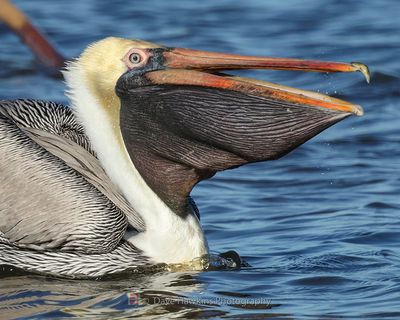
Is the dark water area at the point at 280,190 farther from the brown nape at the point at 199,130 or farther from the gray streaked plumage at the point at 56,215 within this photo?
the brown nape at the point at 199,130

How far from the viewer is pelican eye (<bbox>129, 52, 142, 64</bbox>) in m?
7.54

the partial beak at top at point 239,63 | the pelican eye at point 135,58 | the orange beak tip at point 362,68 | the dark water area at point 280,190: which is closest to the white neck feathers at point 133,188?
the dark water area at point 280,190

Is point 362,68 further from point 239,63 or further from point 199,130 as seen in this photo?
point 199,130

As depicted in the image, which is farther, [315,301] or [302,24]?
[302,24]

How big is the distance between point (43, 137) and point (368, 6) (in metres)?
8.74

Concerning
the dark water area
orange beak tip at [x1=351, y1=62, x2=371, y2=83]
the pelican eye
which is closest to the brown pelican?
the pelican eye

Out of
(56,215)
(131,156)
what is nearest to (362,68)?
(131,156)

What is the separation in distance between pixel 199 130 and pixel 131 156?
65 centimetres

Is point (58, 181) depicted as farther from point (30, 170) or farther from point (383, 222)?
point (383, 222)

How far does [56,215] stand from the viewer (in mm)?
7414

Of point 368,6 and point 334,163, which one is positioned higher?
point 368,6

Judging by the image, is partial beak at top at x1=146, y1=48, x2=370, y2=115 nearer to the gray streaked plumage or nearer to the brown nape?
the brown nape

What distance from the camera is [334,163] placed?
34.8 ft

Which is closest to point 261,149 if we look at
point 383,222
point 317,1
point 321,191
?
point 383,222
